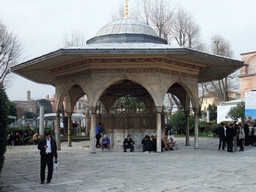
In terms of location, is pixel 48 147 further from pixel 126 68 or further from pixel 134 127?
pixel 134 127

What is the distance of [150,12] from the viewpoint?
24.4 m

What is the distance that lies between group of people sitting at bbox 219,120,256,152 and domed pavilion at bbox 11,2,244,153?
1.19m

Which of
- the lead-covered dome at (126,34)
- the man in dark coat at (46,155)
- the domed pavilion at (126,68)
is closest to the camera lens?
the man in dark coat at (46,155)

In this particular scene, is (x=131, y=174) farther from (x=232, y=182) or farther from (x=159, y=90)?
(x=159, y=90)

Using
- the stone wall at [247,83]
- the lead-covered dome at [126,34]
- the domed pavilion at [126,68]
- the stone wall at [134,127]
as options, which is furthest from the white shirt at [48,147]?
the stone wall at [247,83]

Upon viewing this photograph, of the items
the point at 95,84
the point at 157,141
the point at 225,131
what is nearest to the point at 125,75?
the point at 95,84

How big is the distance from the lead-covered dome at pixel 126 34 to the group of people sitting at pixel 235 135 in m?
5.23

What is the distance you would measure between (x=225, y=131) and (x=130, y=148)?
4301 mm

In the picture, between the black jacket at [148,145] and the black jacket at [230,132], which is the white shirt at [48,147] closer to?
the black jacket at [148,145]

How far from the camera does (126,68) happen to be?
1216 centimetres

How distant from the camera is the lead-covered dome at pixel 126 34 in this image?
1375cm

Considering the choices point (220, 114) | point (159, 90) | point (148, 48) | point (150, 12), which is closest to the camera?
point (148, 48)

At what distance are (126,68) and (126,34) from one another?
242 centimetres

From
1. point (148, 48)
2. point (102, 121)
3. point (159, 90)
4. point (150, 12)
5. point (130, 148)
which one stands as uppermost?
point (150, 12)
